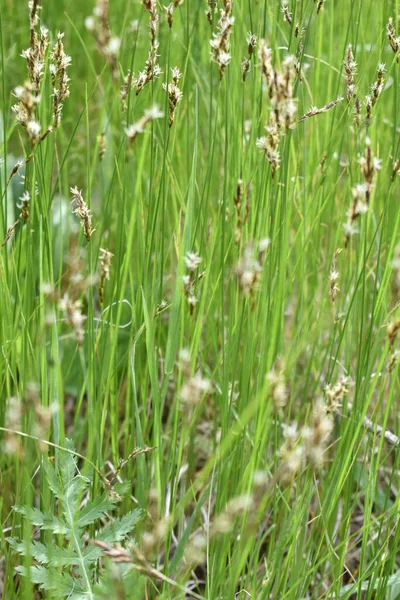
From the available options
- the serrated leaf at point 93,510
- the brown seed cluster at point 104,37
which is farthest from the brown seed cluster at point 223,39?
the serrated leaf at point 93,510

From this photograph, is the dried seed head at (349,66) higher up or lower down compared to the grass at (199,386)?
higher up

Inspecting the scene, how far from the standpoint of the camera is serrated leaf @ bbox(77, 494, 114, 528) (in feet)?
3.79

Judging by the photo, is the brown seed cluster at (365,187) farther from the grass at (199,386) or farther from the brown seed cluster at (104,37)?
the brown seed cluster at (104,37)

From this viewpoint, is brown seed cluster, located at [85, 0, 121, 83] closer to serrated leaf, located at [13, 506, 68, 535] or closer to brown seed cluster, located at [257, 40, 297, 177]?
brown seed cluster, located at [257, 40, 297, 177]

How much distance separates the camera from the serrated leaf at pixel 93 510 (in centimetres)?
116

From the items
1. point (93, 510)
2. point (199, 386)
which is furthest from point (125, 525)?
point (199, 386)

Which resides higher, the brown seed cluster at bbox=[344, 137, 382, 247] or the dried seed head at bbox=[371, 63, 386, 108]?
the dried seed head at bbox=[371, 63, 386, 108]

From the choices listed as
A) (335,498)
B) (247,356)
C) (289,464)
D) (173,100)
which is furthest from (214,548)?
(173,100)

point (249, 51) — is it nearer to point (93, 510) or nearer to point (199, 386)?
point (199, 386)

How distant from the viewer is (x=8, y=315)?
1.32m

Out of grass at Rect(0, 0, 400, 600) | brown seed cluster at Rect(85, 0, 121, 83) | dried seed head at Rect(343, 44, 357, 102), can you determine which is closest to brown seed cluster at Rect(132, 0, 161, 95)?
grass at Rect(0, 0, 400, 600)

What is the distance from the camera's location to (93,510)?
118cm

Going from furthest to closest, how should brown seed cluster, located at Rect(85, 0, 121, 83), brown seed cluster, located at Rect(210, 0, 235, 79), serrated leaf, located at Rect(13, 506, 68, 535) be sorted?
serrated leaf, located at Rect(13, 506, 68, 535) → brown seed cluster, located at Rect(210, 0, 235, 79) → brown seed cluster, located at Rect(85, 0, 121, 83)

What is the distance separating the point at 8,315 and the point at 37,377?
18 centimetres
